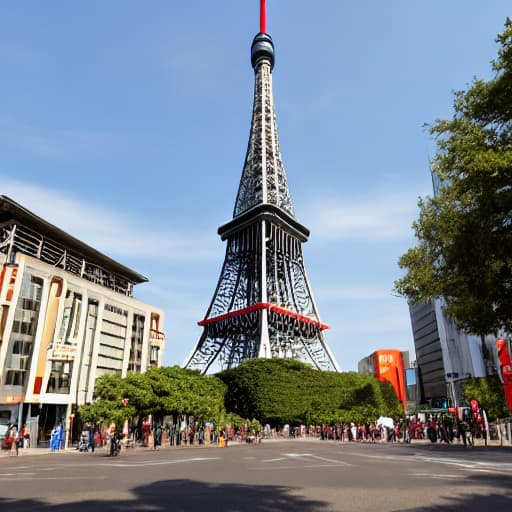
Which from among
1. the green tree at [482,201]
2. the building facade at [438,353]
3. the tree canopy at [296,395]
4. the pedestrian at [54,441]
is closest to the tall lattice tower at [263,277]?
the tree canopy at [296,395]

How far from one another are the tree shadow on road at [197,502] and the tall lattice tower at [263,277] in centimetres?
4471

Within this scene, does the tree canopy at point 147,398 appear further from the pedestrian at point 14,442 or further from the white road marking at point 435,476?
the white road marking at point 435,476

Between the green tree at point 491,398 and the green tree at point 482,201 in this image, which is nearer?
the green tree at point 482,201

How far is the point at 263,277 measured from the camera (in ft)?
199

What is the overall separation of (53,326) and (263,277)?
28537 millimetres

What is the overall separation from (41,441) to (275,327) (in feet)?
103

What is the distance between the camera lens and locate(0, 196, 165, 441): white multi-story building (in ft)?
116

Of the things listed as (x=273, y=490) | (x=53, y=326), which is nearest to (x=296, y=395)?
(x=53, y=326)

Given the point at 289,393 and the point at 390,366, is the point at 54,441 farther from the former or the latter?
the point at 390,366

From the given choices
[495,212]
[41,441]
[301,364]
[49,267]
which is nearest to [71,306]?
[49,267]

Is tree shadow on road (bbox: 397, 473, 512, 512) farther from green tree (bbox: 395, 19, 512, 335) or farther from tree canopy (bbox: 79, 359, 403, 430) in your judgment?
tree canopy (bbox: 79, 359, 403, 430)

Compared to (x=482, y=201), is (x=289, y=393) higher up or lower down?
lower down

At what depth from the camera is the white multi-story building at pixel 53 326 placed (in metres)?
35.3

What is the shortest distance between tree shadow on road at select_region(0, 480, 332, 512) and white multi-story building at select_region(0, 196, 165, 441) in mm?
30554
